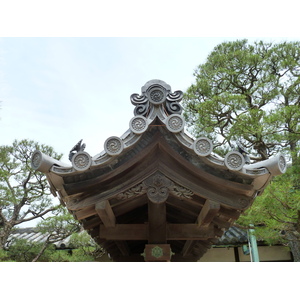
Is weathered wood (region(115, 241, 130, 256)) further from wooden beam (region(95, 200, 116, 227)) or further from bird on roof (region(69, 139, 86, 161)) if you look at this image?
bird on roof (region(69, 139, 86, 161))

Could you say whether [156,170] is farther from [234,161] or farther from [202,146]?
[234,161]

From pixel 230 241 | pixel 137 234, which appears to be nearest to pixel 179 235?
pixel 137 234

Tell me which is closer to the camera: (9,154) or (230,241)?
(230,241)

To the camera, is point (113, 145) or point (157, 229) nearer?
point (113, 145)

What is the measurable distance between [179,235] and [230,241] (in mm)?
6332

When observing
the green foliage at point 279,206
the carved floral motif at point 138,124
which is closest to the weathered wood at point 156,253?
the carved floral motif at point 138,124

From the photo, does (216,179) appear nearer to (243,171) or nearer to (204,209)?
(243,171)

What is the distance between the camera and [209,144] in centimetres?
254

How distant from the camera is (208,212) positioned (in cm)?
289

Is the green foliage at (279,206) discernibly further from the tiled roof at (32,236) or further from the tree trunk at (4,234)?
the tree trunk at (4,234)

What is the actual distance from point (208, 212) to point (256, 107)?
6572 millimetres

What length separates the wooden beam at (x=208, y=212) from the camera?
9.08 ft

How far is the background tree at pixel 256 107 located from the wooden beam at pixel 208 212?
3.66 metres

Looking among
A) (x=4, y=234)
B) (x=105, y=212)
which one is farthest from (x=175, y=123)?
(x=4, y=234)
